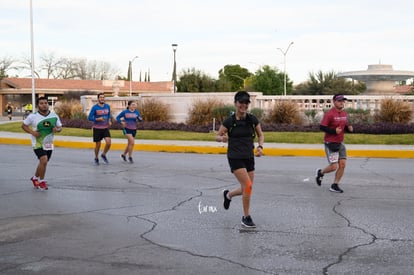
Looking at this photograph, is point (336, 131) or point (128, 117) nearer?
point (336, 131)

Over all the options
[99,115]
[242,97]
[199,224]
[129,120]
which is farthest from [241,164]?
[129,120]

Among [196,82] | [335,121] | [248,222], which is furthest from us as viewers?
[196,82]

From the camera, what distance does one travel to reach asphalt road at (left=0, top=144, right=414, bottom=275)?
5547 millimetres

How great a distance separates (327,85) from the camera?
66.1m

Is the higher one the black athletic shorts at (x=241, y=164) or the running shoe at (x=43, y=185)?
the black athletic shorts at (x=241, y=164)

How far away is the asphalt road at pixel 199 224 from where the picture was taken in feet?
18.2

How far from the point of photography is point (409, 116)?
993 inches

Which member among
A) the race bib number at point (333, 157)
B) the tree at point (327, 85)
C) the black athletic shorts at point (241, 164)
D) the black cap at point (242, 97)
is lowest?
the race bib number at point (333, 157)

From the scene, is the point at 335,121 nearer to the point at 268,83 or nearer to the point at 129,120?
the point at 129,120

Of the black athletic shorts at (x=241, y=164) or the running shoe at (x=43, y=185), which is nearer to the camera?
the black athletic shorts at (x=241, y=164)

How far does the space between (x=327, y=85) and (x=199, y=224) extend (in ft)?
200

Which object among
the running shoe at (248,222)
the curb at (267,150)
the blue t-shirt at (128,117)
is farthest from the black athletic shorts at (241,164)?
the curb at (267,150)

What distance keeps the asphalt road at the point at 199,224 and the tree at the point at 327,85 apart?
171 ft

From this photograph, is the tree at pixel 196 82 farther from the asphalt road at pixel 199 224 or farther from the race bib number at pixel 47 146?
the race bib number at pixel 47 146
